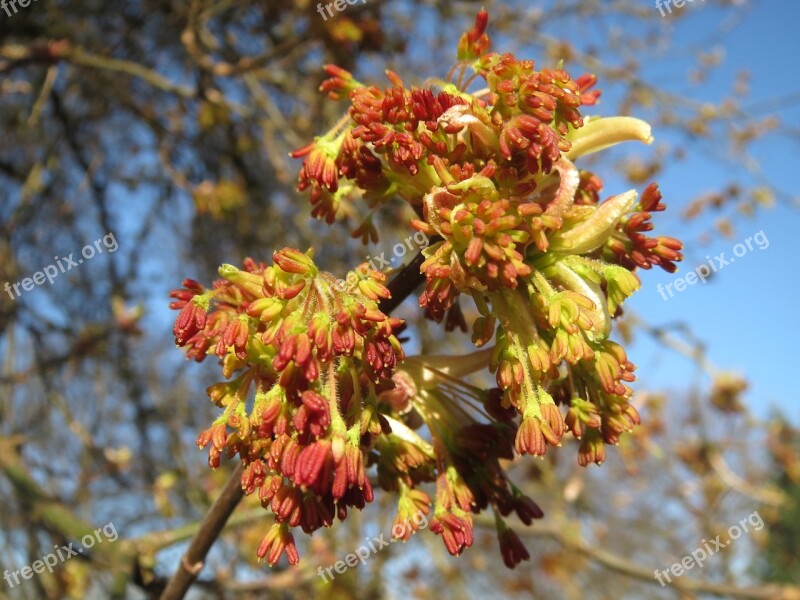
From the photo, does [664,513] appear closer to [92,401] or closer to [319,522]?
[92,401]

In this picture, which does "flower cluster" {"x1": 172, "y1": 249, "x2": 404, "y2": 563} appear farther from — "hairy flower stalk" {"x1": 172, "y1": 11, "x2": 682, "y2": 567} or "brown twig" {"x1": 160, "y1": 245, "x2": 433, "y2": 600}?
"brown twig" {"x1": 160, "y1": 245, "x2": 433, "y2": 600}

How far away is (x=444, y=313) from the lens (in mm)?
1253

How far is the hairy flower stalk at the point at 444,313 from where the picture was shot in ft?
3.67

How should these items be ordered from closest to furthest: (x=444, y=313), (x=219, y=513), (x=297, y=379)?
(x=297, y=379) < (x=444, y=313) < (x=219, y=513)

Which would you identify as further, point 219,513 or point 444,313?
point 219,513

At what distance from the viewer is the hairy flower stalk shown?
1.12 m

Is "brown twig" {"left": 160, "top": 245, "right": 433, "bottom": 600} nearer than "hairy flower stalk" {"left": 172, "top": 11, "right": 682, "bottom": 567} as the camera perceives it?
No

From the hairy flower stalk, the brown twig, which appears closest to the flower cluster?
the hairy flower stalk

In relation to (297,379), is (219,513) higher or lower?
lower

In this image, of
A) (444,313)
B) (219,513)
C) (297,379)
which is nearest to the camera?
(297,379)

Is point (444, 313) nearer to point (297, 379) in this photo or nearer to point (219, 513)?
point (297, 379)

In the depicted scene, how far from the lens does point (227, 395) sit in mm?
1238

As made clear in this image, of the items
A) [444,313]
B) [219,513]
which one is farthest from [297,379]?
[219,513]

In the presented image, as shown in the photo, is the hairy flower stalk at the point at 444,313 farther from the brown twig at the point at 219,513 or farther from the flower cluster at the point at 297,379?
the brown twig at the point at 219,513
